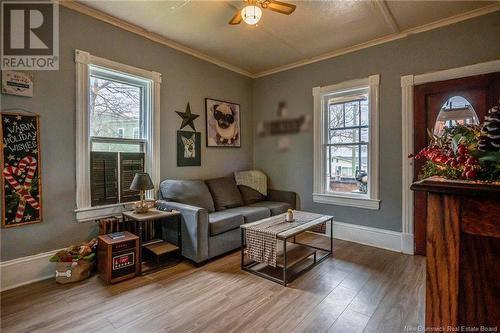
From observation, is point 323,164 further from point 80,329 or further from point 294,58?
point 80,329

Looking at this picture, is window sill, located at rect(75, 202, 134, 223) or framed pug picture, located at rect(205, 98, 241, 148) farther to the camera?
framed pug picture, located at rect(205, 98, 241, 148)

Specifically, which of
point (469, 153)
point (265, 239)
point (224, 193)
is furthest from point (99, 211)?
point (469, 153)

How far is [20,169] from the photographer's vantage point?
2.20 metres

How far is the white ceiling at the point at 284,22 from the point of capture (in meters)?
2.47

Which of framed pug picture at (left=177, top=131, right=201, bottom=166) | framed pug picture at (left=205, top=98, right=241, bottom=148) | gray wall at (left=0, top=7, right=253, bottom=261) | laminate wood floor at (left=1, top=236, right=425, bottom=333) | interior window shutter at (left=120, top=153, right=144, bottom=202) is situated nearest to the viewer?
laminate wood floor at (left=1, top=236, right=425, bottom=333)

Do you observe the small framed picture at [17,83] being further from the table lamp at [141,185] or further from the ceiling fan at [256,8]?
the ceiling fan at [256,8]

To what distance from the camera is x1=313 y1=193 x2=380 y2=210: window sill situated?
3.24 m

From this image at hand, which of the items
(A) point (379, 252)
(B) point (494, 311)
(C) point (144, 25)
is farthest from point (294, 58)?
(B) point (494, 311)

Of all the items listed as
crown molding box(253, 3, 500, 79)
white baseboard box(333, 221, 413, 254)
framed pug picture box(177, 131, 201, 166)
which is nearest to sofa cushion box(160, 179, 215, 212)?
framed pug picture box(177, 131, 201, 166)

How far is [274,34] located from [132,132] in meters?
2.09

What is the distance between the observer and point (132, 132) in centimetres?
299

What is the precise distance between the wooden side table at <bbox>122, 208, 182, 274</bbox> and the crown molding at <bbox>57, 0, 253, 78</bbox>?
210 cm
